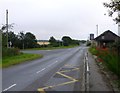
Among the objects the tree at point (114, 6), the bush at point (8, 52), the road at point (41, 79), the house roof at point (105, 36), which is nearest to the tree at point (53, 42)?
the house roof at point (105, 36)

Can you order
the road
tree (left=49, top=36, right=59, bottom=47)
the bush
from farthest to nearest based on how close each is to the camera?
1. tree (left=49, top=36, right=59, bottom=47)
2. the bush
3. the road

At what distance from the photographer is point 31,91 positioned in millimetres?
12234

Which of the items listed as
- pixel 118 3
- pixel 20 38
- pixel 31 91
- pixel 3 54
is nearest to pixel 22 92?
pixel 31 91

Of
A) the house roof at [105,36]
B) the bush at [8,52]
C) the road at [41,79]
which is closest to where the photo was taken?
the road at [41,79]

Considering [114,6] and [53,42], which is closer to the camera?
[114,6]

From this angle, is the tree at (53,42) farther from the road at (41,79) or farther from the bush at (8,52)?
the road at (41,79)

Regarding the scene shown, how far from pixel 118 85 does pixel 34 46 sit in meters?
96.1

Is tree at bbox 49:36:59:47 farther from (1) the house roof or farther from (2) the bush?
(2) the bush

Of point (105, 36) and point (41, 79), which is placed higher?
point (105, 36)

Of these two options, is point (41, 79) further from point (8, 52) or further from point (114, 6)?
point (8, 52)

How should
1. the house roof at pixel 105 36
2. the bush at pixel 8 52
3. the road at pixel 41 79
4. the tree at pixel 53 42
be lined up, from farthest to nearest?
1. the tree at pixel 53 42
2. the house roof at pixel 105 36
3. the bush at pixel 8 52
4. the road at pixel 41 79

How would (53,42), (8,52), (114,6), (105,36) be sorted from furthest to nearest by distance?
(53,42)
(105,36)
(8,52)
(114,6)

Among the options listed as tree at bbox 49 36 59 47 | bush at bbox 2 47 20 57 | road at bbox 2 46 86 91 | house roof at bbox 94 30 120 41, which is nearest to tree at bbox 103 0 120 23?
road at bbox 2 46 86 91

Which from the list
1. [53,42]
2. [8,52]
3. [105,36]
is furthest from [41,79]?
[53,42]
